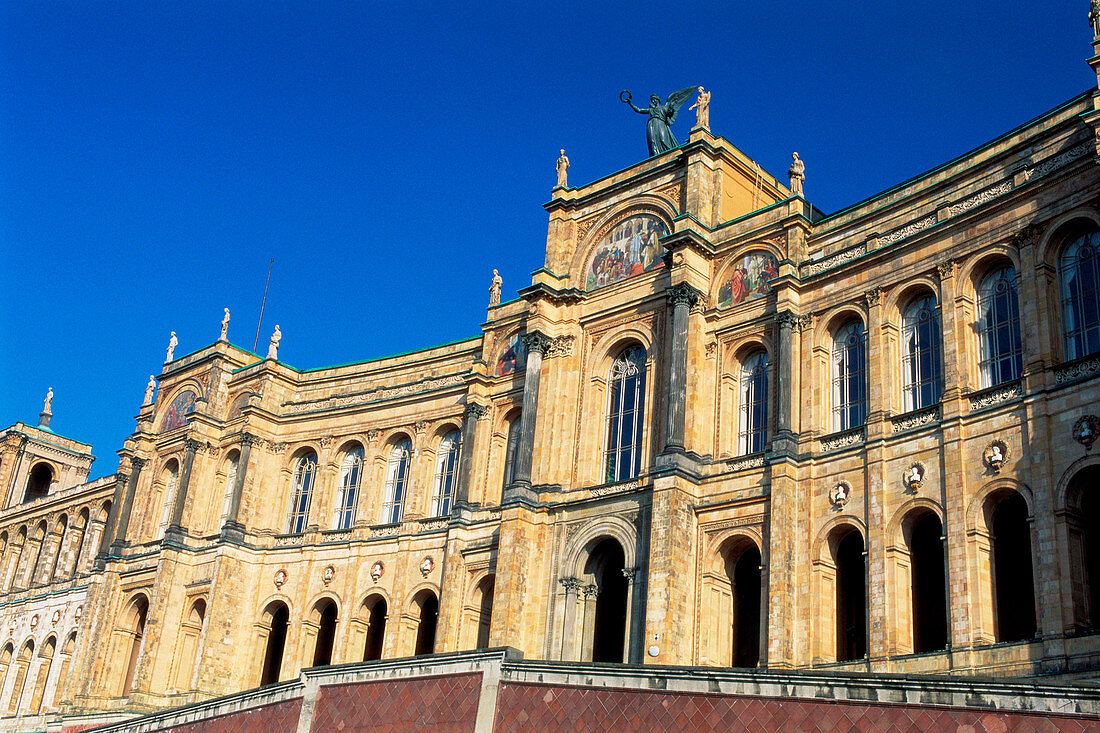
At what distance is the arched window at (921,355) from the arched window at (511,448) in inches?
545

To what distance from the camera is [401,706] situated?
2434 cm

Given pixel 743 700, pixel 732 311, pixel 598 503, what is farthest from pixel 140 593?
pixel 743 700

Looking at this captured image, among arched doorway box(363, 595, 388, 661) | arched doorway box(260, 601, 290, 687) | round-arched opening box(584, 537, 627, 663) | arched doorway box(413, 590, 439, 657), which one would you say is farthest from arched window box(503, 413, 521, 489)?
arched doorway box(260, 601, 290, 687)

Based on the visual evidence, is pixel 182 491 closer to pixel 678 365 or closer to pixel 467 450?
pixel 467 450

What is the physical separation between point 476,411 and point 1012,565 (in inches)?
732

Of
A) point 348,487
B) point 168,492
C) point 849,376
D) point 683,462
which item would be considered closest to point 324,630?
point 348,487

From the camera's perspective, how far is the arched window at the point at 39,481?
234ft

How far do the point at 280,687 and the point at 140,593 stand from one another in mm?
22813

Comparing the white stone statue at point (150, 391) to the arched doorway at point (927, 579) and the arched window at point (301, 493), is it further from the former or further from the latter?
the arched doorway at point (927, 579)

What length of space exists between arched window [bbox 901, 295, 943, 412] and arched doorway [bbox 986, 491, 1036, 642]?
10.5 feet

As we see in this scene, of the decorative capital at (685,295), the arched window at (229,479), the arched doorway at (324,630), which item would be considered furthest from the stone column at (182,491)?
the decorative capital at (685,295)

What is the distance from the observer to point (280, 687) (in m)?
26.5

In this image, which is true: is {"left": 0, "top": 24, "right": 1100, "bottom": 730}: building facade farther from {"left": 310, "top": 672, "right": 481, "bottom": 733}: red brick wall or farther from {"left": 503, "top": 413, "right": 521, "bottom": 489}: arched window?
{"left": 310, "top": 672, "right": 481, "bottom": 733}: red brick wall

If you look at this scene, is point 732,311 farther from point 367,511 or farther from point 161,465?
point 161,465
